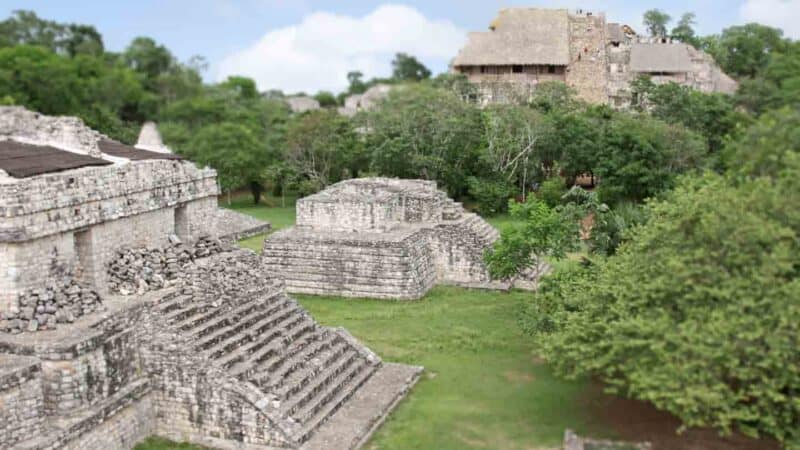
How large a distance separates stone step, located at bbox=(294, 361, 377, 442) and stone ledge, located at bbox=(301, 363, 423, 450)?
0.08 m

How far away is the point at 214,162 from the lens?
3159cm

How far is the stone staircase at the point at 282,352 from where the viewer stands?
10594 mm

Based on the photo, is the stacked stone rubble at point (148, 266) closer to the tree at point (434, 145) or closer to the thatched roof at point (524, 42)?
the tree at point (434, 145)

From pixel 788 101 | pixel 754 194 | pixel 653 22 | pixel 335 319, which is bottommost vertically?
pixel 335 319

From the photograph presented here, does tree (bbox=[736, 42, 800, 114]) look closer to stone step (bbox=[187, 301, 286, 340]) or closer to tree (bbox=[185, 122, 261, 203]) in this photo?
tree (bbox=[185, 122, 261, 203])

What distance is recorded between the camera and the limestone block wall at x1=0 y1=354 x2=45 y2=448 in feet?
28.7

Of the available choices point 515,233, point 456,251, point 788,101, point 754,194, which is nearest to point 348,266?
point 456,251

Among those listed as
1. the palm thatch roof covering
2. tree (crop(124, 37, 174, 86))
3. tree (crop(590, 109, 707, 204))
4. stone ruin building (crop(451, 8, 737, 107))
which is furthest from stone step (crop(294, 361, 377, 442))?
tree (crop(124, 37, 174, 86))

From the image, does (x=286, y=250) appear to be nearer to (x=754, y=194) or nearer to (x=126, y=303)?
(x=126, y=303)

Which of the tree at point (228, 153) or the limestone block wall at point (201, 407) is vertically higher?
the tree at point (228, 153)

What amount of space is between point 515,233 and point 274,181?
1874 cm

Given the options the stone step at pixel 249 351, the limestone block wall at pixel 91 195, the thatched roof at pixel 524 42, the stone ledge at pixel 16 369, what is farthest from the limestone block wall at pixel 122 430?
the thatched roof at pixel 524 42

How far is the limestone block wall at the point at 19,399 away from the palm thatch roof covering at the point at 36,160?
2.79 metres

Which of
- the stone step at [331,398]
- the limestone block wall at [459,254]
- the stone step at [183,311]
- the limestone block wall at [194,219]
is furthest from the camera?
the limestone block wall at [459,254]
